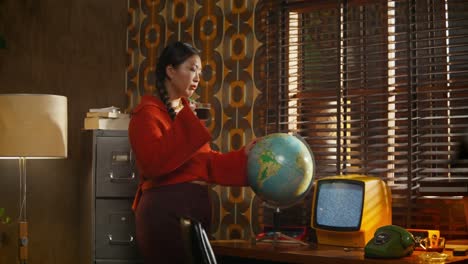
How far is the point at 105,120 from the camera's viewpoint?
411 centimetres

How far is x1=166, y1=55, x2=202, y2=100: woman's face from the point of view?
2957mm

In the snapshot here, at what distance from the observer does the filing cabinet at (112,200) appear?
405 centimetres

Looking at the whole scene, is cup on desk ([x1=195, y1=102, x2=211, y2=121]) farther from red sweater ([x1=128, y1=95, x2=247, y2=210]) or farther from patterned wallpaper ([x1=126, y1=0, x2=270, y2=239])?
red sweater ([x1=128, y1=95, x2=247, y2=210])

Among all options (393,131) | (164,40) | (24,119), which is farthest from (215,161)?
(164,40)

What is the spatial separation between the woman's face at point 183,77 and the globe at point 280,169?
1.18 ft

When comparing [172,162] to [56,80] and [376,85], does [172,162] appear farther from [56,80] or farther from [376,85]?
[56,80]

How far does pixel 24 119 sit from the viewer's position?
3.91m

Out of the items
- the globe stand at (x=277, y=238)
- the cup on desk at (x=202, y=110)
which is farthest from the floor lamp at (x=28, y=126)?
the globe stand at (x=277, y=238)

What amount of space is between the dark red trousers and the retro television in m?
0.72

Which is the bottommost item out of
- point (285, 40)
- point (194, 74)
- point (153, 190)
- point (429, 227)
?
point (429, 227)

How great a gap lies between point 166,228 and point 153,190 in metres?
0.17

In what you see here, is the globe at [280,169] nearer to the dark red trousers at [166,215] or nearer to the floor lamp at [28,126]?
the dark red trousers at [166,215]

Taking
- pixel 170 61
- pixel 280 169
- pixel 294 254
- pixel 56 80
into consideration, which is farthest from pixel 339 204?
pixel 56 80

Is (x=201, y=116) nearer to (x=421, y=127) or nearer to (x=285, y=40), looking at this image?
Result: (x=285, y=40)
